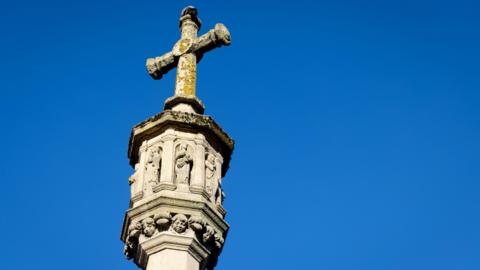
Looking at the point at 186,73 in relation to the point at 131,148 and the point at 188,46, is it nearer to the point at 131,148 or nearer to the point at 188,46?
the point at 188,46

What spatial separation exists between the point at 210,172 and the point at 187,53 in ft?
6.69

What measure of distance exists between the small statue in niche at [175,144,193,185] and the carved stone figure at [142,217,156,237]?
0.56m

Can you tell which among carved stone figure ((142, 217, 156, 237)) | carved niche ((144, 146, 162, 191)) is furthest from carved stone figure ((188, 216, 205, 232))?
carved niche ((144, 146, 162, 191))

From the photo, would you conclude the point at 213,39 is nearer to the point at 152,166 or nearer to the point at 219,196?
the point at 152,166

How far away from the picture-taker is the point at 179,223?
9.52 meters

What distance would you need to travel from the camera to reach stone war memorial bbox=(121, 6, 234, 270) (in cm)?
948

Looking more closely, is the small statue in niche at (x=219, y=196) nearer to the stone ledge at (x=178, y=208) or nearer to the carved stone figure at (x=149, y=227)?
the stone ledge at (x=178, y=208)

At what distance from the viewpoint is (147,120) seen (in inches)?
416

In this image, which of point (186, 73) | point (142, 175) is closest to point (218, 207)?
point (142, 175)

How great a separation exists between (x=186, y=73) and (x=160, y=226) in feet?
8.18

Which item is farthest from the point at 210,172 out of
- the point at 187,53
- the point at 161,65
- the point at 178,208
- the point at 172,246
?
the point at 161,65

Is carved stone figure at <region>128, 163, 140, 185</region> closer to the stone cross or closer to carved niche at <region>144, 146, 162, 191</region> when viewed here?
carved niche at <region>144, 146, 162, 191</region>

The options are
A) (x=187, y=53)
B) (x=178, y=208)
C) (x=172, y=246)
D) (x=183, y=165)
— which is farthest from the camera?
(x=187, y=53)

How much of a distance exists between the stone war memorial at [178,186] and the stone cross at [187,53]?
0.02 m
